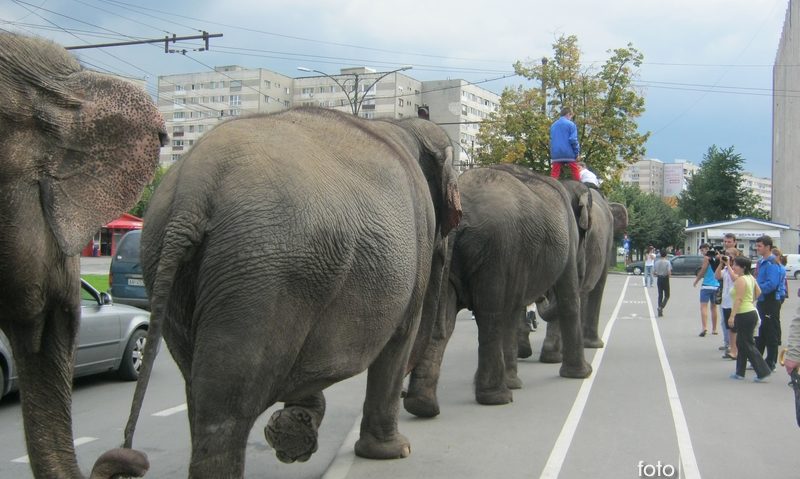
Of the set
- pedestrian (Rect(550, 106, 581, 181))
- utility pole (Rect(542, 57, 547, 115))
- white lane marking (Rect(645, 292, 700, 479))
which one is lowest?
white lane marking (Rect(645, 292, 700, 479))

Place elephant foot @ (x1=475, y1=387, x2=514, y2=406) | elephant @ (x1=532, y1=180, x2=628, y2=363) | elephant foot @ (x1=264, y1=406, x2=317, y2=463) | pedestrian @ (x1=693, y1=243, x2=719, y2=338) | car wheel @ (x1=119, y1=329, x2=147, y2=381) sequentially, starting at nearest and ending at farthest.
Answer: elephant foot @ (x1=264, y1=406, x2=317, y2=463) → elephant foot @ (x1=475, y1=387, x2=514, y2=406) → car wheel @ (x1=119, y1=329, x2=147, y2=381) → elephant @ (x1=532, y1=180, x2=628, y2=363) → pedestrian @ (x1=693, y1=243, x2=719, y2=338)

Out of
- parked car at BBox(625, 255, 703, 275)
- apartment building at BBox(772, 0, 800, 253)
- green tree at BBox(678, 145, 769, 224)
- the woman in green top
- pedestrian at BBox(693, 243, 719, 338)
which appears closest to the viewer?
the woman in green top

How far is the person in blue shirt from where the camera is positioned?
1097 cm

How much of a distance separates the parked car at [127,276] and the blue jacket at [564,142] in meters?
9.80

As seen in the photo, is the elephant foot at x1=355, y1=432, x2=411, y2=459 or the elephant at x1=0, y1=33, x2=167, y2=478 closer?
the elephant at x1=0, y1=33, x2=167, y2=478

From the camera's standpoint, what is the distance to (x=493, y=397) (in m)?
7.96

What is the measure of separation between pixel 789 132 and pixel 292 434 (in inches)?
2731

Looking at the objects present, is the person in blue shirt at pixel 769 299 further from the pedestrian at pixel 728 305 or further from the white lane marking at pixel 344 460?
the white lane marking at pixel 344 460

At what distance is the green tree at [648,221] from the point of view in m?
75.6

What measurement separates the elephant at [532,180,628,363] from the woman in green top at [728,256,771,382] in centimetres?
200

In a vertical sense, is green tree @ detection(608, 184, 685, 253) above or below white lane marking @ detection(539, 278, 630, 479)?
above

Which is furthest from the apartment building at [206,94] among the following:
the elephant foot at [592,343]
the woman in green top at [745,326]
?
the woman in green top at [745,326]

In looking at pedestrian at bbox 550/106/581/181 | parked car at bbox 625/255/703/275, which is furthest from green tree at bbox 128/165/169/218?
parked car at bbox 625/255/703/275

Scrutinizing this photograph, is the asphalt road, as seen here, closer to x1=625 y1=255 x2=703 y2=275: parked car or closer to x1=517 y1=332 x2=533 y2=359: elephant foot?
x1=517 y1=332 x2=533 y2=359: elephant foot
